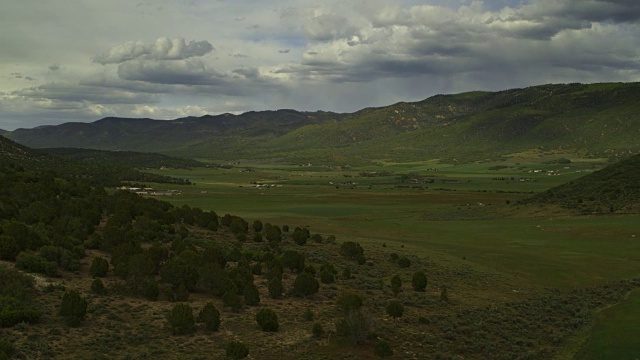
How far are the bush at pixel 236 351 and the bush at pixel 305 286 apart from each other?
1186 centimetres

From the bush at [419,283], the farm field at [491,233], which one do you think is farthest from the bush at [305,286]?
the farm field at [491,233]

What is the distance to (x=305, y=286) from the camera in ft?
127

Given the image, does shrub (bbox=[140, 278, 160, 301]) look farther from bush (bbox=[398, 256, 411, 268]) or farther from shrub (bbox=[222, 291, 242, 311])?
bush (bbox=[398, 256, 411, 268])

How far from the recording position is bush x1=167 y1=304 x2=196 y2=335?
29.5 metres

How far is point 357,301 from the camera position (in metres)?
33.6

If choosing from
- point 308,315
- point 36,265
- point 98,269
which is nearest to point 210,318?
point 308,315

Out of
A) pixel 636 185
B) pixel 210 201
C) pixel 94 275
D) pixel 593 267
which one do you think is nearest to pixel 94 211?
pixel 94 275

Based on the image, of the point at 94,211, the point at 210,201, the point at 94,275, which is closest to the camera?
the point at 94,275

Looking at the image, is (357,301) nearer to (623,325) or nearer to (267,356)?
(267,356)

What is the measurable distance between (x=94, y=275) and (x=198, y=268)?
23.8 ft

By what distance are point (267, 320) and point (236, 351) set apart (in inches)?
183

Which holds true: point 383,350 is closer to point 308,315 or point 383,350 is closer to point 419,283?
point 308,315

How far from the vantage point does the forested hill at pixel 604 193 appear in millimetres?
91500

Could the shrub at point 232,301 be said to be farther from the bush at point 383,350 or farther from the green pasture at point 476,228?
the green pasture at point 476,228
